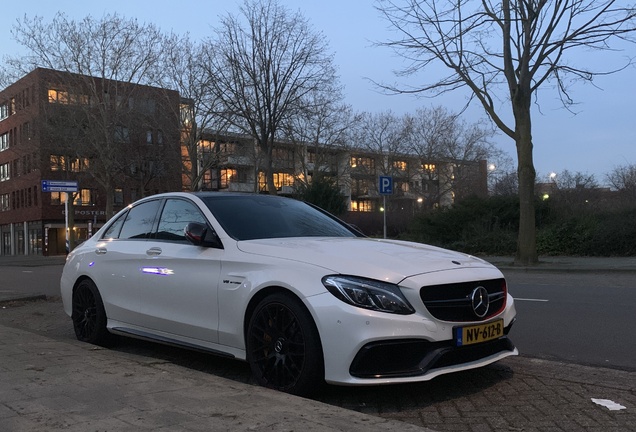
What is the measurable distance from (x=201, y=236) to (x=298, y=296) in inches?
47.8

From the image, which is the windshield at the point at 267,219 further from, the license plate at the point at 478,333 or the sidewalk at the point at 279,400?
the license plate at the point at 478,333

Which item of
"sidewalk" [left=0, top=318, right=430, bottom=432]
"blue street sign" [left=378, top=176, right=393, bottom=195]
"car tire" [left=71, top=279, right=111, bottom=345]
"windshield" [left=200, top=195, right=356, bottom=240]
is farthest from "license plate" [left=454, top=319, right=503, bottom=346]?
"blue street sign" [left=378, top=176, right=393, bottom=195]

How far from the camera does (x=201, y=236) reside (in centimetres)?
486

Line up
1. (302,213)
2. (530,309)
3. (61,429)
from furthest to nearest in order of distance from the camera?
(530,309) < (302,213) < (61,429)

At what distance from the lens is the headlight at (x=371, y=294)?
3836 millimetres

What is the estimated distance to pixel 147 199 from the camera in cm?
614

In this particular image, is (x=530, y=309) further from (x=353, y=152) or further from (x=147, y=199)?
(x=353, y=152)

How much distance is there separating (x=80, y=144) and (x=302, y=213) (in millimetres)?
34472

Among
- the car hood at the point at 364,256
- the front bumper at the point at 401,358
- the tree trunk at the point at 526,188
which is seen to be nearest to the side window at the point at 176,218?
the car hood at the point at 364,256

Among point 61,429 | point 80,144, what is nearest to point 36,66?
point 80,144

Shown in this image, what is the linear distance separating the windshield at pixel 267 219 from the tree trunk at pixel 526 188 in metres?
13.2

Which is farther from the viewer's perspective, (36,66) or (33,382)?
(36,66)

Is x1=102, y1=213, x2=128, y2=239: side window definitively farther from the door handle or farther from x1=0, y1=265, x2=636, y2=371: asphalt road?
x1=0, y1=265, x2=636, y2=371: asphalt road

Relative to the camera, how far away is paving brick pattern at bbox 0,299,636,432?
11.7ft
